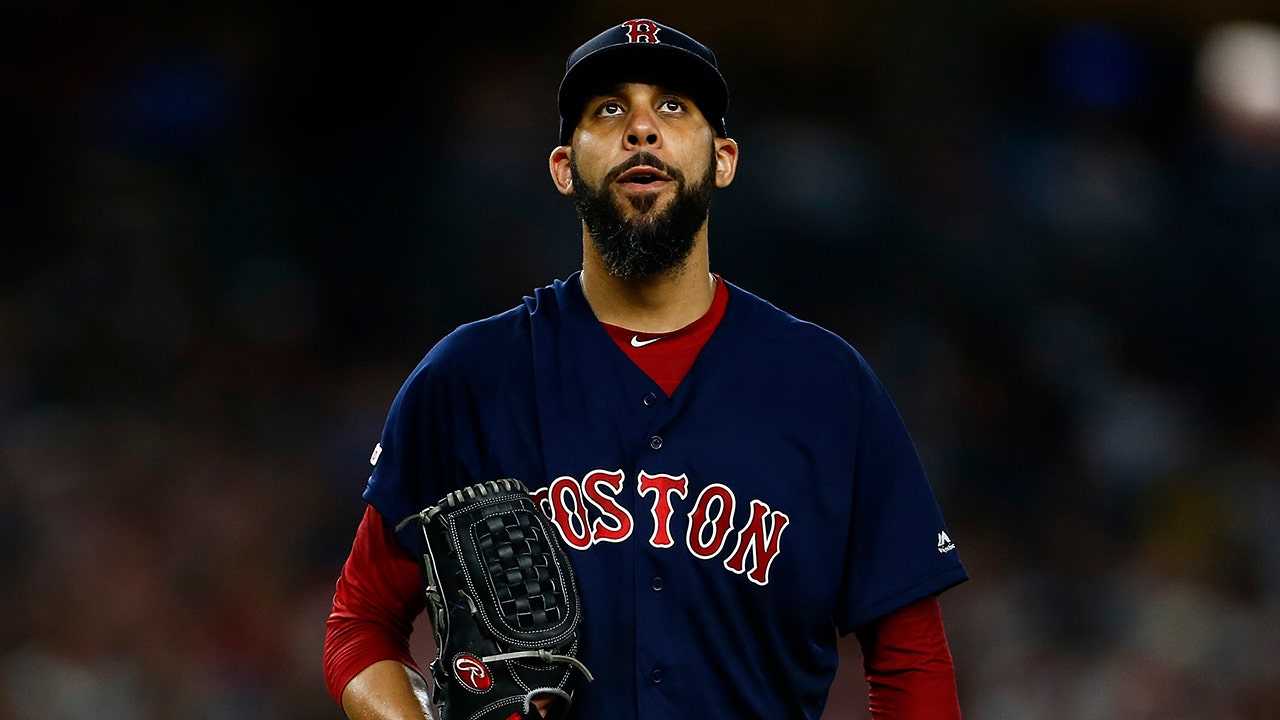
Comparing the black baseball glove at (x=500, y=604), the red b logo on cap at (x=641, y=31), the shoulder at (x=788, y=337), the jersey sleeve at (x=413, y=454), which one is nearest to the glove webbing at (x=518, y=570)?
the black baseball glove at (x=500, y=604)

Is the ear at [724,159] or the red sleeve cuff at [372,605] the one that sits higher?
the ear at [724,159]

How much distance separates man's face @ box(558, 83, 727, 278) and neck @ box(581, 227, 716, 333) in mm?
26

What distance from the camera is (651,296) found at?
2115mm

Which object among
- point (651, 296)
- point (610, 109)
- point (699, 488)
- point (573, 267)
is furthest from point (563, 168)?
point (573, 267)

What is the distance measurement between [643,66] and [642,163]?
0.15m

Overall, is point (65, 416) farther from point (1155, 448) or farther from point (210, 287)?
point (1155, 448)

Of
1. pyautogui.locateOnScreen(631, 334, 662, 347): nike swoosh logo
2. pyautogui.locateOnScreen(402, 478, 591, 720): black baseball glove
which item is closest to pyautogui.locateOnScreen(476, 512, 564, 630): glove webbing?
pyautogui.locateOnScreen(402, 478, 591, 720): black baseball glove

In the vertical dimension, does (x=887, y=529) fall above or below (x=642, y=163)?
below

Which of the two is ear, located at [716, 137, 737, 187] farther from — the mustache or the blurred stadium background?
the blurred stadium background

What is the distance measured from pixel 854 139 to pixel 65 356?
3711mm

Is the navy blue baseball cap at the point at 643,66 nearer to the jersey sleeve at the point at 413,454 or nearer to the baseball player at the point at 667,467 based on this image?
the baseball player at the point at 667,467

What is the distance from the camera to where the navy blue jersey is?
6.33ft

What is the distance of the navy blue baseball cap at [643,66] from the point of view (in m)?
2.06

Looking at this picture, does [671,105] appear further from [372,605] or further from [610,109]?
[372,605]
